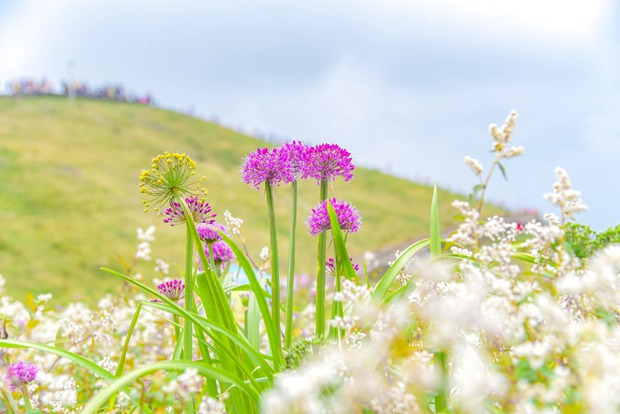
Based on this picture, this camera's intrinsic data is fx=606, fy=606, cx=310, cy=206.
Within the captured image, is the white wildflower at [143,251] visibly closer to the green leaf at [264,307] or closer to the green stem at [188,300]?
the green stem at [188,300]

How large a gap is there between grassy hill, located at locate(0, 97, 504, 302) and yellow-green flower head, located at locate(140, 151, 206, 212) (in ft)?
35.3

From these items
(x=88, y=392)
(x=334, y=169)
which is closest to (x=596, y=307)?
(x=334, y=169)

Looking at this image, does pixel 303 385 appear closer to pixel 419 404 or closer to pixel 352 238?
pixel 419 404

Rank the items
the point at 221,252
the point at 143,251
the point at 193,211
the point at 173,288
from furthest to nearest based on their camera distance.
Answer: the point at 143,251 → the point at 221,252 → the point at 173,288 → the point at 193,211

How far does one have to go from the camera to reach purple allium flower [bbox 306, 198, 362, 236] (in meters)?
2.72

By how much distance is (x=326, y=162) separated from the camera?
280 centimetres

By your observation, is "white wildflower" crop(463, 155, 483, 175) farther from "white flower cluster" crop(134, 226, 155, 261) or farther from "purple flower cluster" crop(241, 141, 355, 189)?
"white flower cluster" crop(134, 226, 155, 261)

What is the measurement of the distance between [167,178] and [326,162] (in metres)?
0.73

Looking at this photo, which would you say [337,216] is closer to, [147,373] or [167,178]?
[167,178]

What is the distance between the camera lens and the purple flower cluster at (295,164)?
2.77 m

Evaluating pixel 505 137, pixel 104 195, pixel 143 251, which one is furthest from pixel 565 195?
pixel 104 195

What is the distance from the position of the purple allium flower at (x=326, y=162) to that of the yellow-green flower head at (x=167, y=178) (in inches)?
19.4

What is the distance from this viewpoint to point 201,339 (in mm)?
2867

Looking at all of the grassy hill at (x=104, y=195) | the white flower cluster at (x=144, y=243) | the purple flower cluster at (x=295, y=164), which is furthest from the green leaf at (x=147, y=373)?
the grassy hill at (x=104, y=195)
